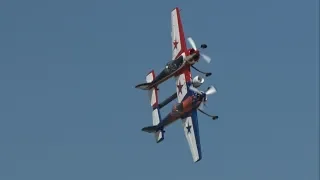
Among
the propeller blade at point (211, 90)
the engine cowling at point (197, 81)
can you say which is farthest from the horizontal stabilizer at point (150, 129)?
the propeller blade at point (211, 90)

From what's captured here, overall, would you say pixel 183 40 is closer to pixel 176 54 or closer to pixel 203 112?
pixel 176 54

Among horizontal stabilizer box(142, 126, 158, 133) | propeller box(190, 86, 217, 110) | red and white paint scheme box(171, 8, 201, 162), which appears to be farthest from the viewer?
horizontal stabilizer box(142, 126, 158, 133)

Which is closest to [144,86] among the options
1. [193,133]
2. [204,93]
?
[193,133]

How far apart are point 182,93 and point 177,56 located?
6.24m

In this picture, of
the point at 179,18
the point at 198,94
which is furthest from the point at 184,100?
the point at 179,18

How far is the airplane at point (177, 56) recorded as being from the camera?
15462 cm

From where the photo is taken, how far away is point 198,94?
502ft

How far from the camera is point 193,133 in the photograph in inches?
6117

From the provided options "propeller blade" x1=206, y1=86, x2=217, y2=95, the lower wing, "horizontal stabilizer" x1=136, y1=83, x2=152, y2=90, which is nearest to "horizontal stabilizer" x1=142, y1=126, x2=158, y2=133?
"horizontal stabilizer" x1=136, y1=83, x2=152, y2=90

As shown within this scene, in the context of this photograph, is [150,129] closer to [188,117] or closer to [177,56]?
[188,117]

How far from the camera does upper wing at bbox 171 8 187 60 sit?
15900 cm

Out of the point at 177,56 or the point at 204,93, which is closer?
the point at 204,93

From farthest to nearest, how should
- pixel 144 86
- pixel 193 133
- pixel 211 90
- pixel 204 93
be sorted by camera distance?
pixel 144 86
pixel 193 133
pixel 211 90
pixel 204 93

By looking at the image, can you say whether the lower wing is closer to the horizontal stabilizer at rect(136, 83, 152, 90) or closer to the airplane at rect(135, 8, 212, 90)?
the airplane at rect(135, 8, 212, 90)
